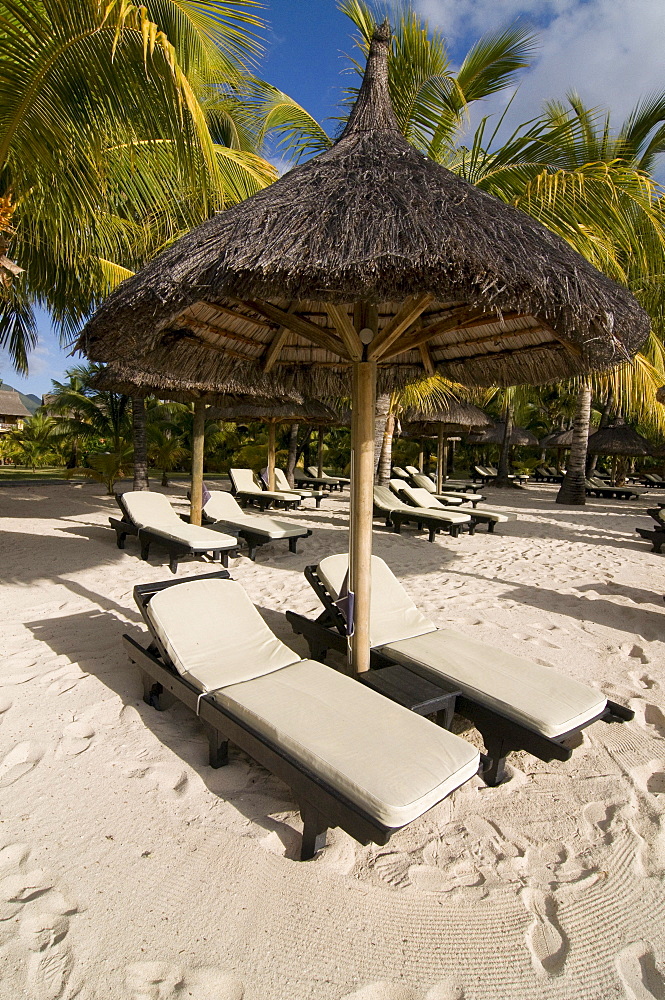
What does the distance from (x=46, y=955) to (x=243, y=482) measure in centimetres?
1114

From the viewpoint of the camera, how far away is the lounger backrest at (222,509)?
26.5ft

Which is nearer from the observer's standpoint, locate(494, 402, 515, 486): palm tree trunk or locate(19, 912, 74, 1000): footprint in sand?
locate(19, 912, 74, 1000): footprint in sand

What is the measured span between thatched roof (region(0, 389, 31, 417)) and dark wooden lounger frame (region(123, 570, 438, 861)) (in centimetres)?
2552

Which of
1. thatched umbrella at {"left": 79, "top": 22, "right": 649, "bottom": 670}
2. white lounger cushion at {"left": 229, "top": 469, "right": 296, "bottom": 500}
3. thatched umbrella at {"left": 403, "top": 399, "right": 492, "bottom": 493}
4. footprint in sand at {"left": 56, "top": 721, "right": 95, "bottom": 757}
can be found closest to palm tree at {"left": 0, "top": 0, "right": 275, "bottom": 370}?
thatched umbrella at {"left": 79, "top": 22, "right": 649, "bottom": 670}

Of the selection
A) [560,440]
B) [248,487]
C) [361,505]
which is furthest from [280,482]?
[560,440]

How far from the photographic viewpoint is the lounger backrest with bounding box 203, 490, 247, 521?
8062 mm

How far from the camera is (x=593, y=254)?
7230 millimetres

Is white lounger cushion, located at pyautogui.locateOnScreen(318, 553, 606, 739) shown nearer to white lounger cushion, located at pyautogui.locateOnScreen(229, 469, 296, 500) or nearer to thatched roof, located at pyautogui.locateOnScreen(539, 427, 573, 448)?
white lounger cushion, located at pyautogui.locateOnScreen(229, 469, 296, 500)

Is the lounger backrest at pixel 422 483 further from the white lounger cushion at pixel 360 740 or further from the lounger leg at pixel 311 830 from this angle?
the lounger leg at pixel 311 830

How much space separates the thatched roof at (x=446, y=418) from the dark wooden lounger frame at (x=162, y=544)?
6635mm

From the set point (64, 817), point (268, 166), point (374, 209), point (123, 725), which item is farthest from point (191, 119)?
point (64, 817)

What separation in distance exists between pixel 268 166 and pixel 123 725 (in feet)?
23.7

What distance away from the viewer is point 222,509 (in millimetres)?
8328

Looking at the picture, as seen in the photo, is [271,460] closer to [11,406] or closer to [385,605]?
[385,605]
